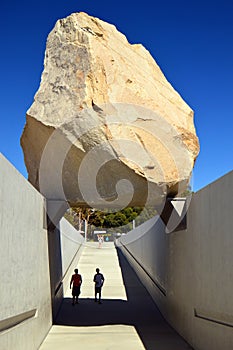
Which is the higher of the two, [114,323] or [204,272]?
[204,272]

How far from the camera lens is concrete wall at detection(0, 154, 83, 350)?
17.5 ft

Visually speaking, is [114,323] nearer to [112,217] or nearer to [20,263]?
[20,263]

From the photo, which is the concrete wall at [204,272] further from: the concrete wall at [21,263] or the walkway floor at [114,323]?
the concrete wall at [21,263]

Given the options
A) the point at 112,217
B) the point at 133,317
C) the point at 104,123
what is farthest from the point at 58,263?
the point at 112,217

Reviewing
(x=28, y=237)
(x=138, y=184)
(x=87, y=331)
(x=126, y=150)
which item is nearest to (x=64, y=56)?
(x=126, y=150)

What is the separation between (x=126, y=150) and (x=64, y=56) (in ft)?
7.23

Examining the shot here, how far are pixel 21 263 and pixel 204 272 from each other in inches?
122

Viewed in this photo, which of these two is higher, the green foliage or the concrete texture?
the green foliage

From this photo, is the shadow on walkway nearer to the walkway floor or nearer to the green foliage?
the walkway floor

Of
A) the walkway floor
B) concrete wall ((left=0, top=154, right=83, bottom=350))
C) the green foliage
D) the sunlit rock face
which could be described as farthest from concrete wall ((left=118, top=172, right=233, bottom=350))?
the green foliage

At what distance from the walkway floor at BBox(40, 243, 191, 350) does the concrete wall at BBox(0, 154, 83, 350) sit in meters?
0.99

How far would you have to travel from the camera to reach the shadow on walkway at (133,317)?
9102mm

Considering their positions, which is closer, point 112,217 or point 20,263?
point 20,263

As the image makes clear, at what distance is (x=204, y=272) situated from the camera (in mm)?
7438
